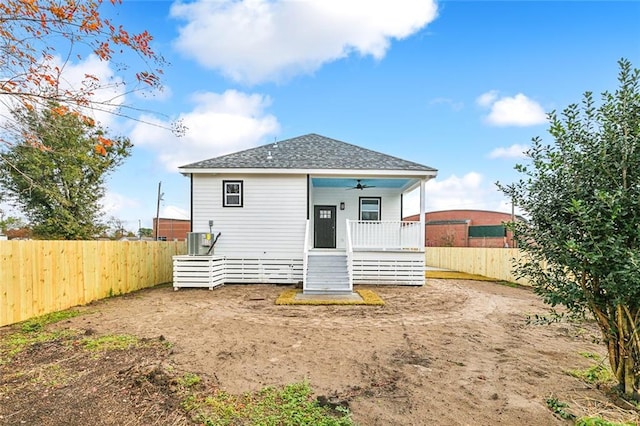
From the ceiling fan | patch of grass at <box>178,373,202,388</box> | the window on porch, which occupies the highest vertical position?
the ceiling fan

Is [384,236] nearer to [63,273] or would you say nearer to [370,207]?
[370,207]

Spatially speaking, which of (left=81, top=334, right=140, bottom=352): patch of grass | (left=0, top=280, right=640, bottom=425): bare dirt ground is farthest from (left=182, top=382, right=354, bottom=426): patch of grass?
(left=81, top=334, right=140, bottom=352): patch of grass

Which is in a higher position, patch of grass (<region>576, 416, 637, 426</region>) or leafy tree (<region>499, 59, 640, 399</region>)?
leafy tree (<region>499, 59, 640, 399</region>)

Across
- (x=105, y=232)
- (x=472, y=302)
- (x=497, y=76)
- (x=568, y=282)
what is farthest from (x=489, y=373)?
(x=105, y=232)

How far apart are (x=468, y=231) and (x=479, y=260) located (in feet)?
27.9

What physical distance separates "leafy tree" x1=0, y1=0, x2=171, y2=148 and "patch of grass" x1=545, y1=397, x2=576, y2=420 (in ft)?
17.6

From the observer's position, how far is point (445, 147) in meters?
13.9

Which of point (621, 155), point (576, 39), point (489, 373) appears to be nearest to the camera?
point (621, 155)

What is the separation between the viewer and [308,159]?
12062mm

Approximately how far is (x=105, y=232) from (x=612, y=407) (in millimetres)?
22599

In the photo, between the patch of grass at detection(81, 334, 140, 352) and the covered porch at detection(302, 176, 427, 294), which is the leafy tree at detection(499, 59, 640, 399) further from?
the covered porch at detection(302, 176, 427, 294)

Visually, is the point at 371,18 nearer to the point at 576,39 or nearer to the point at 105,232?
the point at 576,39

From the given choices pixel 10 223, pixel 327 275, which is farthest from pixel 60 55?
pixel 10 223

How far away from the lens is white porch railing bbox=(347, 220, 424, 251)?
1111 centimetres
